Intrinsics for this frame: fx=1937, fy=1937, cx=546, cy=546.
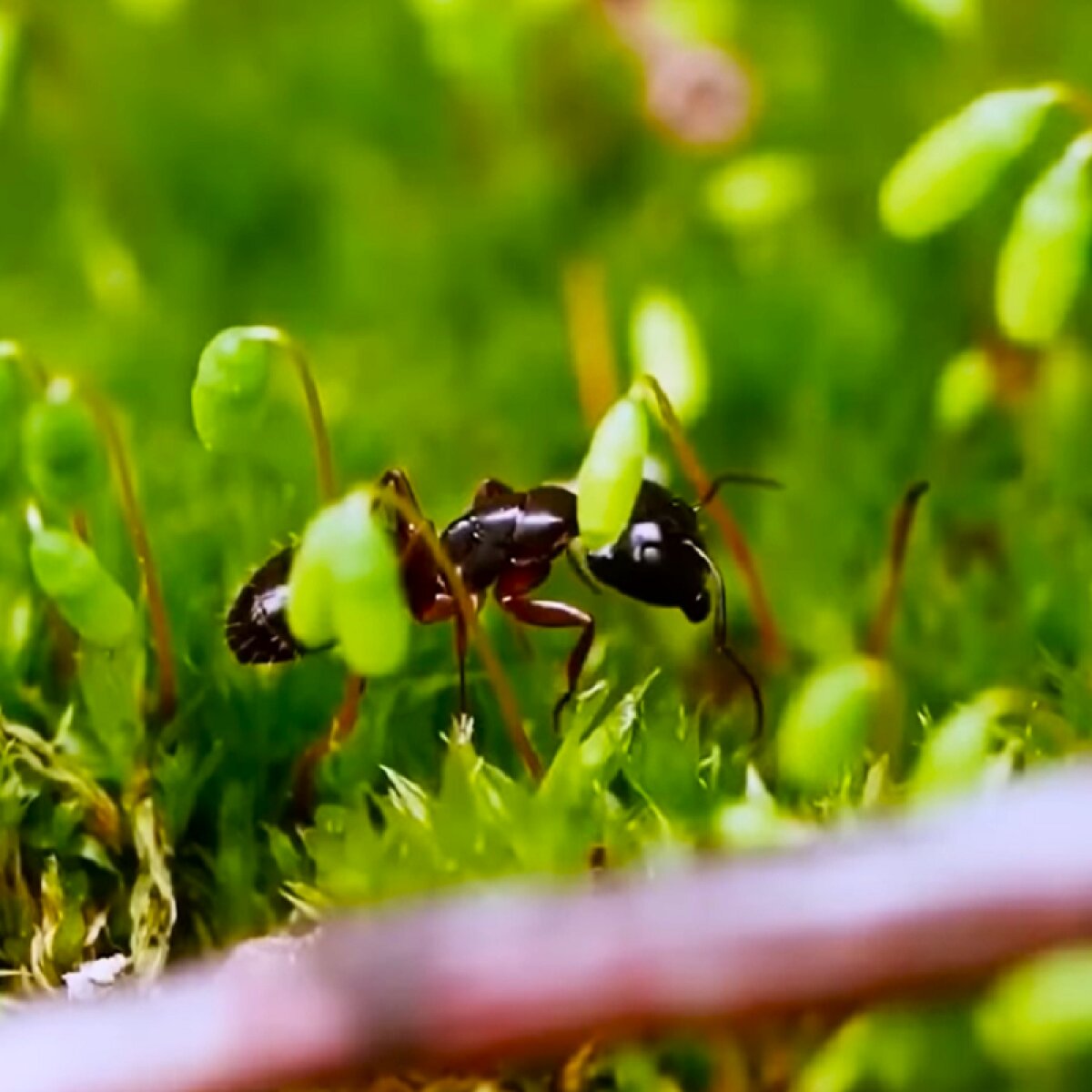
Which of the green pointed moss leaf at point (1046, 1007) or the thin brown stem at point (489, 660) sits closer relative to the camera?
the green pointed moss leaf at point (1046, 1007)

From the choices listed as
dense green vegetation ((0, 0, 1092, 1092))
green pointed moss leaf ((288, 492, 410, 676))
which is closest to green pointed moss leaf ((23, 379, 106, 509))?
dense green vegetation ((0, 0, 1092, 1092))

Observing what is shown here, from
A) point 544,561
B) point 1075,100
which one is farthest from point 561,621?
point 1075,100

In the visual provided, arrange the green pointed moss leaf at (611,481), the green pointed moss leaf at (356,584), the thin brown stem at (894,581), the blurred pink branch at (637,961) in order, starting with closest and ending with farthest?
the blurred pink branch at (637,961) < the green pointed moss leaf at (356,584) < the green pointed moss leaf at (611,481) < the thin brown stem at (894,581)

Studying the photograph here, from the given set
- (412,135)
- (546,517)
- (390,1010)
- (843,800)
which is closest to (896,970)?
(390,1010)

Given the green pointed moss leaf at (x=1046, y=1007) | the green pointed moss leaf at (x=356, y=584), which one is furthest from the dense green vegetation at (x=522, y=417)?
the green pointed moss leaf at (x=356, y=584)

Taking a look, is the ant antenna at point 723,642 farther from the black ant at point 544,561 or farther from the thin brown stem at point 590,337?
the thin brown stem at point 590,337

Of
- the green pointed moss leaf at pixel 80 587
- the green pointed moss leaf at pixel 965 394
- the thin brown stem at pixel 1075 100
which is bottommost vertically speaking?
the green pointed moss leaf at pixel 80 587
